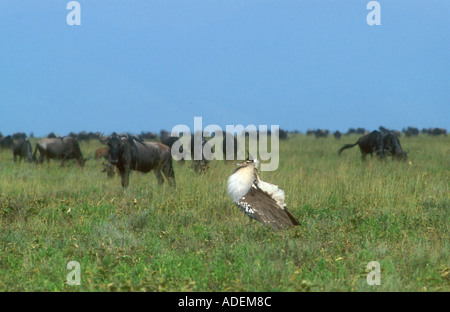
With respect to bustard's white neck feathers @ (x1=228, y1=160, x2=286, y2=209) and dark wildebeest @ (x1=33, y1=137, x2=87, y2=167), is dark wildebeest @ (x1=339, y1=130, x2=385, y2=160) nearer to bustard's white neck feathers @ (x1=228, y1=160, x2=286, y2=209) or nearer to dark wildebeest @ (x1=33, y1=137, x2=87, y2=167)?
dark wildebeest @ (x1=33, y1=137, x2=87, y2=167)

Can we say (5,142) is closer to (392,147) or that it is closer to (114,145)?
(114,145)

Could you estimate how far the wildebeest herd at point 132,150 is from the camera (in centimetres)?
1380

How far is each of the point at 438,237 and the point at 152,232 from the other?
497cm

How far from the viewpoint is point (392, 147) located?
22.5 meters

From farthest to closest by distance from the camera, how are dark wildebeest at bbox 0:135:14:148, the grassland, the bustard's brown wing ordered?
dark wildebeest at bbox 0:135:14:148 → the bustard's brown wing → the grassland

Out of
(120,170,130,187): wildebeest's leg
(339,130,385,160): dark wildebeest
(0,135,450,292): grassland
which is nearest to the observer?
(0,135,450,292): grassland

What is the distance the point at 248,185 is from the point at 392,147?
1702cm

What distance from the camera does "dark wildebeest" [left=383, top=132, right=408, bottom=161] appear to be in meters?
22.0

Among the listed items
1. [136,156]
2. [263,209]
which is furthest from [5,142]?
[263,209]

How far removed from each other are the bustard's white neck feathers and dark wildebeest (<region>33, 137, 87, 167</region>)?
49.1 feet

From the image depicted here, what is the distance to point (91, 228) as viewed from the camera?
27.1 ft

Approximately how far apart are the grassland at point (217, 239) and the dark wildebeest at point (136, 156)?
2.02 metres

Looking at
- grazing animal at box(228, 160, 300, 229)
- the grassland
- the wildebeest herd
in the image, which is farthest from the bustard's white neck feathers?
the wildebeest herd

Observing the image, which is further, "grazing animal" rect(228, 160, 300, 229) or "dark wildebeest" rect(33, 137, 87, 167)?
"dark wildebeest" rect(33, 137, 87, 167)
